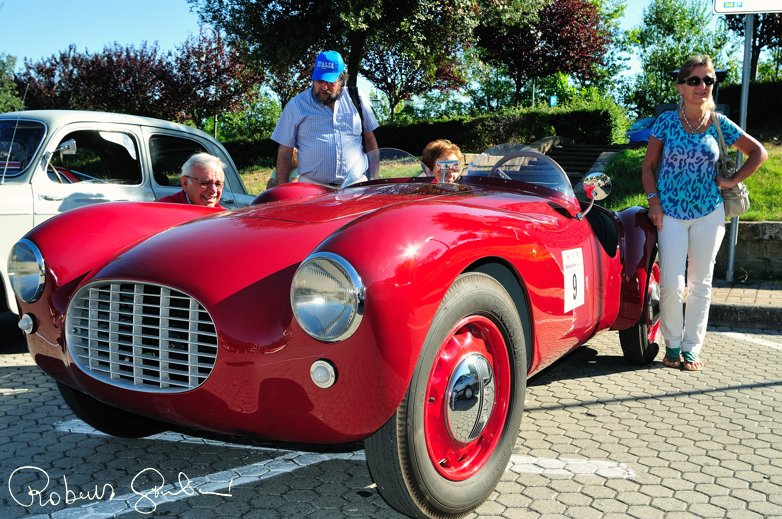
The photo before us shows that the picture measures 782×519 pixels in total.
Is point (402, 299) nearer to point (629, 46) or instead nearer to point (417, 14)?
point (417, 14)

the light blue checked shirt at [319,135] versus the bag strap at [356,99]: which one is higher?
the bag strap at [356,99]

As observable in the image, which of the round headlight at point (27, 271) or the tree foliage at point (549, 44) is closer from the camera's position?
the round headlight at point (27, 271)

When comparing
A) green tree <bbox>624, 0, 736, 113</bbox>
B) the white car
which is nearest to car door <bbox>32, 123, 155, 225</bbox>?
the white car

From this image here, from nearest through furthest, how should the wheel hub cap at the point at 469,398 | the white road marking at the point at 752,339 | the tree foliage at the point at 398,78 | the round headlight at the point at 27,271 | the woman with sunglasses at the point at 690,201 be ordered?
the wheel hub cap at the point at 469,398 < the round headlight at the point at 27,271 < the woman with sunglasses at the point at 690,201 < the white road marking at the point at 752,339 < the tree foliage at the point at 398,78

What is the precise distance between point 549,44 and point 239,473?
27.0 meters

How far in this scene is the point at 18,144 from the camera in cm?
518

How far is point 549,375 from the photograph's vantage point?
14.1ft

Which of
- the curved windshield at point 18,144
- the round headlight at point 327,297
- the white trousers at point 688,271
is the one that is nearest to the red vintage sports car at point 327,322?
the round headlight at point 327,297

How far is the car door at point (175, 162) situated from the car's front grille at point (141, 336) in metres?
3.46

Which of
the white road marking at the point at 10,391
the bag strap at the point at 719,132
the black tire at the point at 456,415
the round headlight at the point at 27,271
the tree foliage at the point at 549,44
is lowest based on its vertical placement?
the white road marking at the point at 10,391

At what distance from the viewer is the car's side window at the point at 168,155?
5832 mm

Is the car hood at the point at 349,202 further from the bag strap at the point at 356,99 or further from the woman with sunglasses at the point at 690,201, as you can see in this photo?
the bag strap at the point at 356,99

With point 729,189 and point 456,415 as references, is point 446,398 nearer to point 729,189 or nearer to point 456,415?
point 456,415

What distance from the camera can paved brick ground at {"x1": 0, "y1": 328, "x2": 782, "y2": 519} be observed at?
8.07 feet
